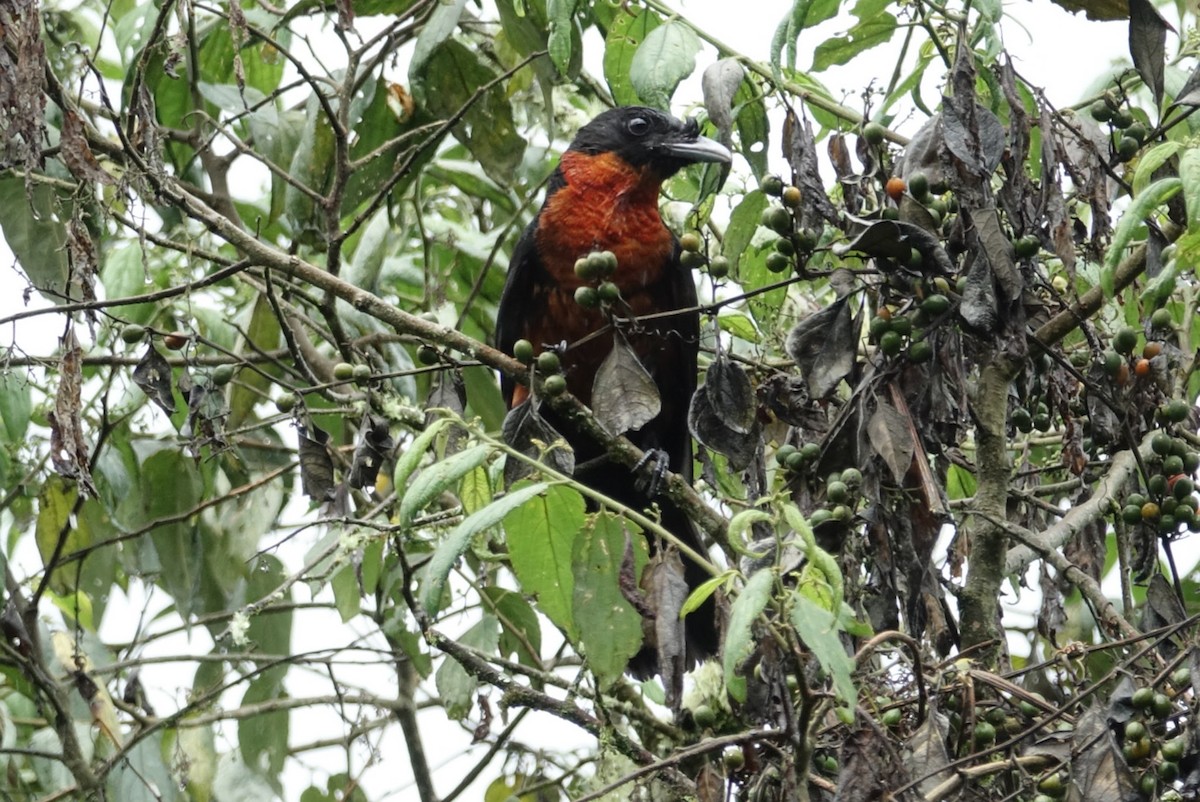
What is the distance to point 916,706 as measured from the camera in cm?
235

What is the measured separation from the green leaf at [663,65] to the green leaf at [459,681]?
4.71 feet

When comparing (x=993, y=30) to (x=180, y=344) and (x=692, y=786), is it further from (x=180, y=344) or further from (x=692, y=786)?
(x=180, y=344)

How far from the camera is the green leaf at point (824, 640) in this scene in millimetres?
1655

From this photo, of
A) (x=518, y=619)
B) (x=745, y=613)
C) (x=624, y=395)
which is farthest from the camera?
(x=518, y=619)

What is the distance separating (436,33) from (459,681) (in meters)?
1.61

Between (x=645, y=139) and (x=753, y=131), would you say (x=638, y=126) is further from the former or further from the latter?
(x=753, y=131)

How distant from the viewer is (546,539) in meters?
2.02

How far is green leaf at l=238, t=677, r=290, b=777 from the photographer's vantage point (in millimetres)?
4141

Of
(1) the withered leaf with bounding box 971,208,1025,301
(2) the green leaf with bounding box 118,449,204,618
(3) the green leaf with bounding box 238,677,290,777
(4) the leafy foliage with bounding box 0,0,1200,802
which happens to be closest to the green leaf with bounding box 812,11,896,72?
(4) the leafy foliage with bounding box 0,0,1200,802

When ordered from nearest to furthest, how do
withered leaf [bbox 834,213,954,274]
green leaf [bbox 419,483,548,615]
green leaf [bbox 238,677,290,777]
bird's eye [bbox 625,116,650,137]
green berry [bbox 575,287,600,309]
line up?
green leaf [bbox 419,483,548,615] < withered leaf [bbox 834,213,954,274] < green berry [bbox 575,287,600,309] < green leaf [bbox 238,677,290,777] < bird's eye [bbox 625,116,650,137]

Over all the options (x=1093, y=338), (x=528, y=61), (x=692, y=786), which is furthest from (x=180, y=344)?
(x=1093, y=338)

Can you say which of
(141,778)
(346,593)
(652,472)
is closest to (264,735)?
(141,778)

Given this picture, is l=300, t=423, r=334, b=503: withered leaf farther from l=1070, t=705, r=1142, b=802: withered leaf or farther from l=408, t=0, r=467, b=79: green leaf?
l=1070, t=705, r=1142, b=802: withered leaf

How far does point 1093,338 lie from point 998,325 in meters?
0.23
